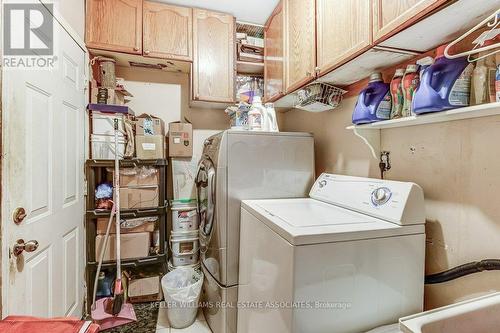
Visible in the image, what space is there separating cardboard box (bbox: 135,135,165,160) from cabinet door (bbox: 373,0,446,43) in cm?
185

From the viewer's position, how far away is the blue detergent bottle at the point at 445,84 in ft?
2.96

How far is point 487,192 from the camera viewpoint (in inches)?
37.5

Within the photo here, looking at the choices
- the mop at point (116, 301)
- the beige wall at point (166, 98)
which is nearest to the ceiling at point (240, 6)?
the beige wall at point (166, 98)

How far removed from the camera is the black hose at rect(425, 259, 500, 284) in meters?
0.91

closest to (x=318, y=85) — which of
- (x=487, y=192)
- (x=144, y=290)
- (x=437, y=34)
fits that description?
(x=437, y=34)

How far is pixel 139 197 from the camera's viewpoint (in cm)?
216

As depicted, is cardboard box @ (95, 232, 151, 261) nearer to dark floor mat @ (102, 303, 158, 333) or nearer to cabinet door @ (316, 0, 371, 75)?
dark floor mat @ (102, 303, 158, 333)

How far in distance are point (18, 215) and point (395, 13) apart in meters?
1.90

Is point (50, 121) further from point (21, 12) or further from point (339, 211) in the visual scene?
point (339, 211)

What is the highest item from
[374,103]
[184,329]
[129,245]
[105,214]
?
[374,103]

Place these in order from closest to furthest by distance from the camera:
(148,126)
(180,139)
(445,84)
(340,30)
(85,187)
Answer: (445,84)
(340,30)
(85,187)
(148,126)
(180,139)

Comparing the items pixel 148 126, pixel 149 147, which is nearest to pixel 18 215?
pixel 149 147

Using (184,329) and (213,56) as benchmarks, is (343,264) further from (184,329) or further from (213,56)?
(213,56)

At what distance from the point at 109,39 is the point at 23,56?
3.12 ft
